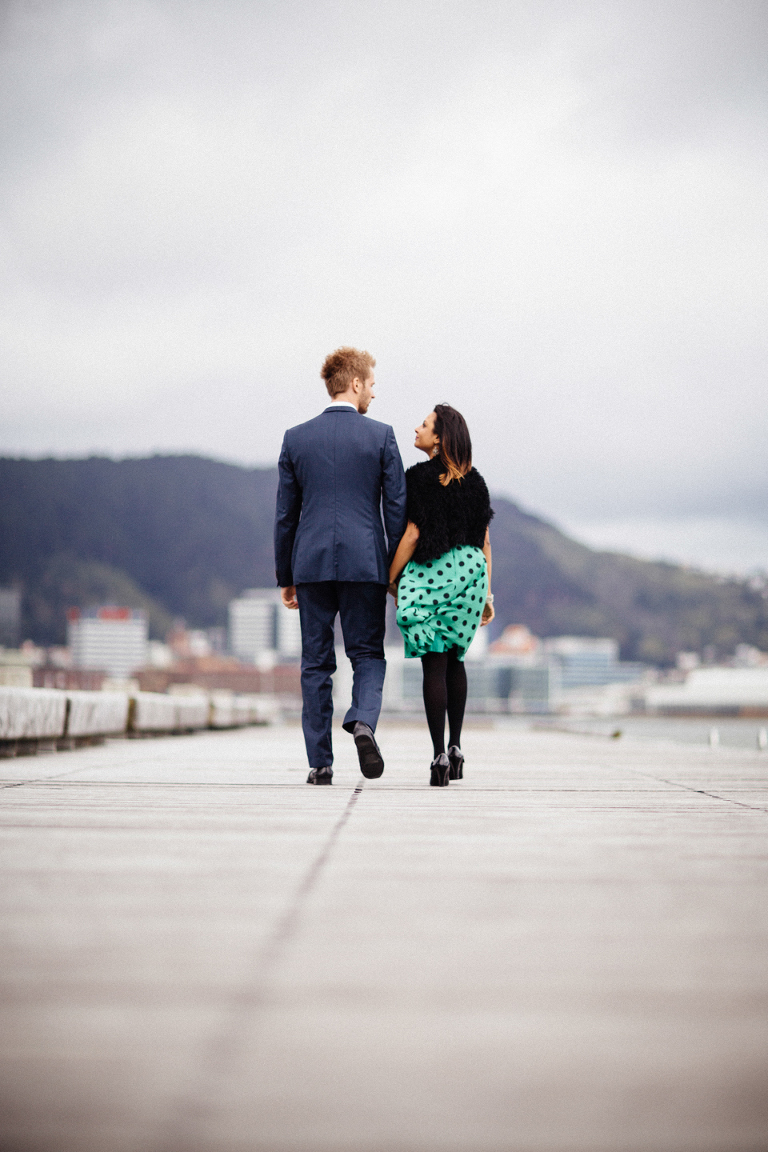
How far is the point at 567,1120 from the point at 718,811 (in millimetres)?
2630

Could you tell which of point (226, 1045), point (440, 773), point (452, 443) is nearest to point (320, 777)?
point (440, 773)

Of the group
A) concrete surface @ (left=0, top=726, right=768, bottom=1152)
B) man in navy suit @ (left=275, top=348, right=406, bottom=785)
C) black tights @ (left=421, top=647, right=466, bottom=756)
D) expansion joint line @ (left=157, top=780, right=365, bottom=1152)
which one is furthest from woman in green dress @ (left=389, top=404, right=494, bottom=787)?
expansion joint line @ (left=157, top=780, right=365, bottom=1152)

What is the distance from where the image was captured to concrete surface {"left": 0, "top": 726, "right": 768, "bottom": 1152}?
3.46 ft

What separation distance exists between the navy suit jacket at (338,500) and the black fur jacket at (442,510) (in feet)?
0.34

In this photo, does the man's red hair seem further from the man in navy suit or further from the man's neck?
the man in navy suit

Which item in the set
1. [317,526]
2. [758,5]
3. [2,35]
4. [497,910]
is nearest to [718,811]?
[497,910]

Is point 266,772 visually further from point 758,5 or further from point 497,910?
point 758,5

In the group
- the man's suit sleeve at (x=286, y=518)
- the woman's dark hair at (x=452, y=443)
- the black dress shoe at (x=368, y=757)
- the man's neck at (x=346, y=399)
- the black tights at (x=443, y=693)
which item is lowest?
the black dress shoe at (x=368, y=757)

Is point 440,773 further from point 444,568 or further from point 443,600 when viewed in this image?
point 444,568

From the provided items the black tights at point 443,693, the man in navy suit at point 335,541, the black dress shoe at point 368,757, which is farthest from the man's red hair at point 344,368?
the black dress shoe at point 368,757

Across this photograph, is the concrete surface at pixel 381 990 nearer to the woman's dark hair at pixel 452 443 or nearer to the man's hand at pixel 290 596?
the man's hand at pixel 290 596

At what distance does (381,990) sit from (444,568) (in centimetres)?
385

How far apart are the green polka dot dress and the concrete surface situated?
2.26 meters

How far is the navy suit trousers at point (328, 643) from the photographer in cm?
496
